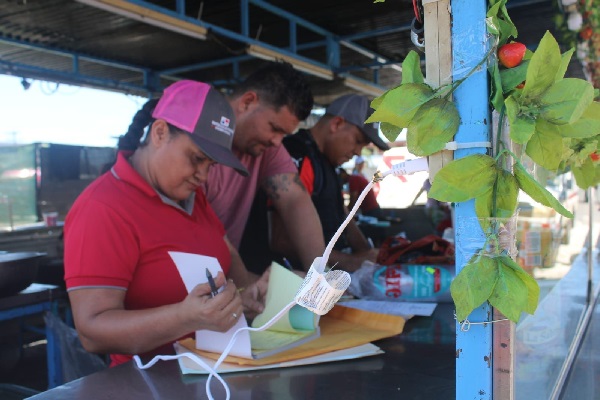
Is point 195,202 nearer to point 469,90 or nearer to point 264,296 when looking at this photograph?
point 264,296

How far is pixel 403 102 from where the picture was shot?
25.9 inches

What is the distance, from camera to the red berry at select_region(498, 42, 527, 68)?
2.18 ft

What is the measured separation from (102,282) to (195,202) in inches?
19.4

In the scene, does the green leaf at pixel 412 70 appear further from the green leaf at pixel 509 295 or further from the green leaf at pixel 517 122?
the green leaf at pixel 509 295

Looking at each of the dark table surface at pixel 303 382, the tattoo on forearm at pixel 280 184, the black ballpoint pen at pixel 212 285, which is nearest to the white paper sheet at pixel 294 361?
the dark table surface at pixel 303 382

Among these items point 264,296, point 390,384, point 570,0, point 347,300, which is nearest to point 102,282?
point 264,296

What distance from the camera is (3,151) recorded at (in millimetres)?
5008

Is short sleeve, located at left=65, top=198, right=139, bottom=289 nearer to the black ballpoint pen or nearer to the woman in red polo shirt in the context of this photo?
the woman in red polo shirt

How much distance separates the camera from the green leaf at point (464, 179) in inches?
24.4

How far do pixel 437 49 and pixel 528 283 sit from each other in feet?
1.05

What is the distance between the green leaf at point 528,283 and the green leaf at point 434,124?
0.53ft

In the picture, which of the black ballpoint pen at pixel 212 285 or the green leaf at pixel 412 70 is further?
the black ballpoint pen at pixel 212 285

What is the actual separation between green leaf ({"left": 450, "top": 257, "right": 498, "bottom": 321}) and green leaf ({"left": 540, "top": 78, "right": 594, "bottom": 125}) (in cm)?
19

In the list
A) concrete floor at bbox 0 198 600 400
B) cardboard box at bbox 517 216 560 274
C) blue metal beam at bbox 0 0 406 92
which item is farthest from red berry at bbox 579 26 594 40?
blue metal beam at bbox 0 0 406 92
